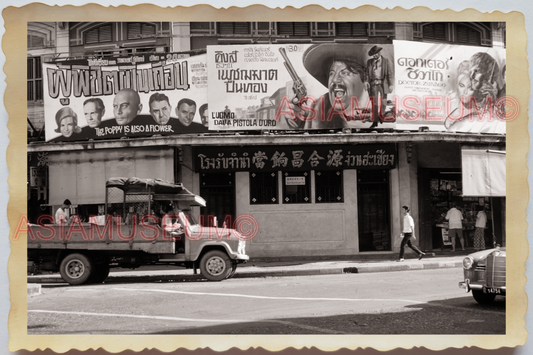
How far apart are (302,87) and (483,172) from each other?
230 cm

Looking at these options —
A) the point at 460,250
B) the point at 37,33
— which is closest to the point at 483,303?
the point at 460,250

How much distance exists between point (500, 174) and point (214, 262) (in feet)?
13.5

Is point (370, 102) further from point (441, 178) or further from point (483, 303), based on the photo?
point (483, 303)

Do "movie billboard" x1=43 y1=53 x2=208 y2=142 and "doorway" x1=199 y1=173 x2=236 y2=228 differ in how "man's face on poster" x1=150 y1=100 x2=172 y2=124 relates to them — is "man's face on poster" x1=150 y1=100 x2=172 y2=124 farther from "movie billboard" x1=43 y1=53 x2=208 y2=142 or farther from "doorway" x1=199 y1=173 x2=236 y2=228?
"doorway" x1=199 y1=173 x2=236 y2=228

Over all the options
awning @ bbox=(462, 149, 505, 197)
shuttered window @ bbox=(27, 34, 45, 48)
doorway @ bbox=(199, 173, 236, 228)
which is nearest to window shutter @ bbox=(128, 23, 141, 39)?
shuttered window @ bbox=(27, 34, 45, 48)

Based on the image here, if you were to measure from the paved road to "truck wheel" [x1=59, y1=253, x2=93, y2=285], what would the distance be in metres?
0.83

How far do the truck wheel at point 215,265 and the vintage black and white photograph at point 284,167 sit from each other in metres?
0.38

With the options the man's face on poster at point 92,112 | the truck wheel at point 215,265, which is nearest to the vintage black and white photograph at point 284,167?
the man's face on poster at point 92,112

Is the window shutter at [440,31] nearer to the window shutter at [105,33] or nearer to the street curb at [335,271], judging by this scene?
the street curb at [335,271]

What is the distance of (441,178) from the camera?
291 inches

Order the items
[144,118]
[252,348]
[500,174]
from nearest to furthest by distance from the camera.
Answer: [252,348]
[500,174]
[144,118]

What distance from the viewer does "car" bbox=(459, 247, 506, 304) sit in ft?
21.9

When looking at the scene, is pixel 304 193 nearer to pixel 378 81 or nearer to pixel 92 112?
pixel 378 81

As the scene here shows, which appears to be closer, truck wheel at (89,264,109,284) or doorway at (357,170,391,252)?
doorway at (357,170,391,252)
